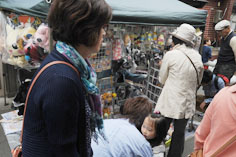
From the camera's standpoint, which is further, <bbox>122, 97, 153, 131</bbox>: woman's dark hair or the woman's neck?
<bbox>122, 97, 153, 131</bbox>: woman's dark hair

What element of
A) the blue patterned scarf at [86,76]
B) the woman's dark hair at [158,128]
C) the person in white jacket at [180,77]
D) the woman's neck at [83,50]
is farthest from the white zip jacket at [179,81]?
the woman's neck at [83,50]

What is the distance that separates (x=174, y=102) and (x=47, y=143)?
A: 1849 millimetres

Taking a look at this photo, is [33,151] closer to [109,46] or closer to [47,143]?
[47,143]

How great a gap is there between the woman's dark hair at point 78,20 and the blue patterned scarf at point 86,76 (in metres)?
0.04

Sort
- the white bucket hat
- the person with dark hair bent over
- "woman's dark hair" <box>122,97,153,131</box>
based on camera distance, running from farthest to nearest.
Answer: the white bucket hat → "woman's dark hair" <box>122,97,153,131</box> → the person with dark hair bent over

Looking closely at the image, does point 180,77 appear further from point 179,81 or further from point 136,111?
point 136,111

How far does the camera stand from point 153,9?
2.88m

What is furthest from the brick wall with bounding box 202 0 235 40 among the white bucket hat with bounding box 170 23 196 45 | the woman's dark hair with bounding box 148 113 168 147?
the woman's dark hair with bounding box 148 113 168 147

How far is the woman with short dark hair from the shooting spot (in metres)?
0.78

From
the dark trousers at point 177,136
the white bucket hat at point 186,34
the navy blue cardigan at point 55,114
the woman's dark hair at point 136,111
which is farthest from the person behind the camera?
the dark trousers at point 177,136

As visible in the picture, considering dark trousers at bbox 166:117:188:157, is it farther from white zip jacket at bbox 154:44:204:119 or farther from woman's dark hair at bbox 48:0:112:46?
woman's dark hair at bbox 48:0:112:46

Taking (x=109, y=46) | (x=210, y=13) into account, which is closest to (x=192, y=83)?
(x=109, y=46)

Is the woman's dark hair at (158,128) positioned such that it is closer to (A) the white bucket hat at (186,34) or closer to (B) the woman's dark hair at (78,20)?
(A) the white bucket hat at (186,34)

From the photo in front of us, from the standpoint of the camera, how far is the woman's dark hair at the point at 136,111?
1.82m
